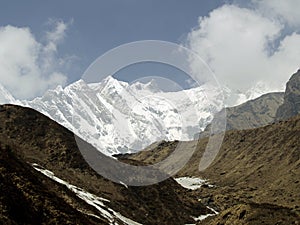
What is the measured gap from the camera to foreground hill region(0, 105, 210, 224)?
4469 centimetres

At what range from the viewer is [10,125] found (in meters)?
112

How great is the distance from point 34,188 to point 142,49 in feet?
59.9

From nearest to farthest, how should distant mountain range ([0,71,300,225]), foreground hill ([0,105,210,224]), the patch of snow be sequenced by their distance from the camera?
foreground hill ([0,105,210,224]) < distant mountain range ([0,71,300,225]) < the patch of snow

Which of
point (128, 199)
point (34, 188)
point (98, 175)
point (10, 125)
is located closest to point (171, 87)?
point (34, 188)

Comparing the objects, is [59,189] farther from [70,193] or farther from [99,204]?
[99,204]

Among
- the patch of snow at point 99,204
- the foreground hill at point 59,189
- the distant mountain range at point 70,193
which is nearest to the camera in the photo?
the foreground hill at point 59,189

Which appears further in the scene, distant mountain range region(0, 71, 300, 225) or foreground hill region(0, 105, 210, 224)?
distant mountain range region(0, 71, 300, 225)

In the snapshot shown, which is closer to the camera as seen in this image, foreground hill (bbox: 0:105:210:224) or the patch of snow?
foreground hill (bbox: 0:105:210:224)

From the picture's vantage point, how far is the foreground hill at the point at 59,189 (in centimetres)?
4469

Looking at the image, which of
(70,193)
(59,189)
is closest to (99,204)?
(70,193)

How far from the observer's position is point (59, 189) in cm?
6594

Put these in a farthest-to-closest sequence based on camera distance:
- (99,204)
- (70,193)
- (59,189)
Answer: (99,204) → (70,193) → (59,189)

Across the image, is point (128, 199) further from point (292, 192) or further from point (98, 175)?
point (292, 192)

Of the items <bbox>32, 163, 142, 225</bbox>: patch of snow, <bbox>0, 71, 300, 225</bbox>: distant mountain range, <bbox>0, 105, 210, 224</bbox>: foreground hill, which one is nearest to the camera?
<bbox>0, 105, 210, 224</bbox>: foreground hill
